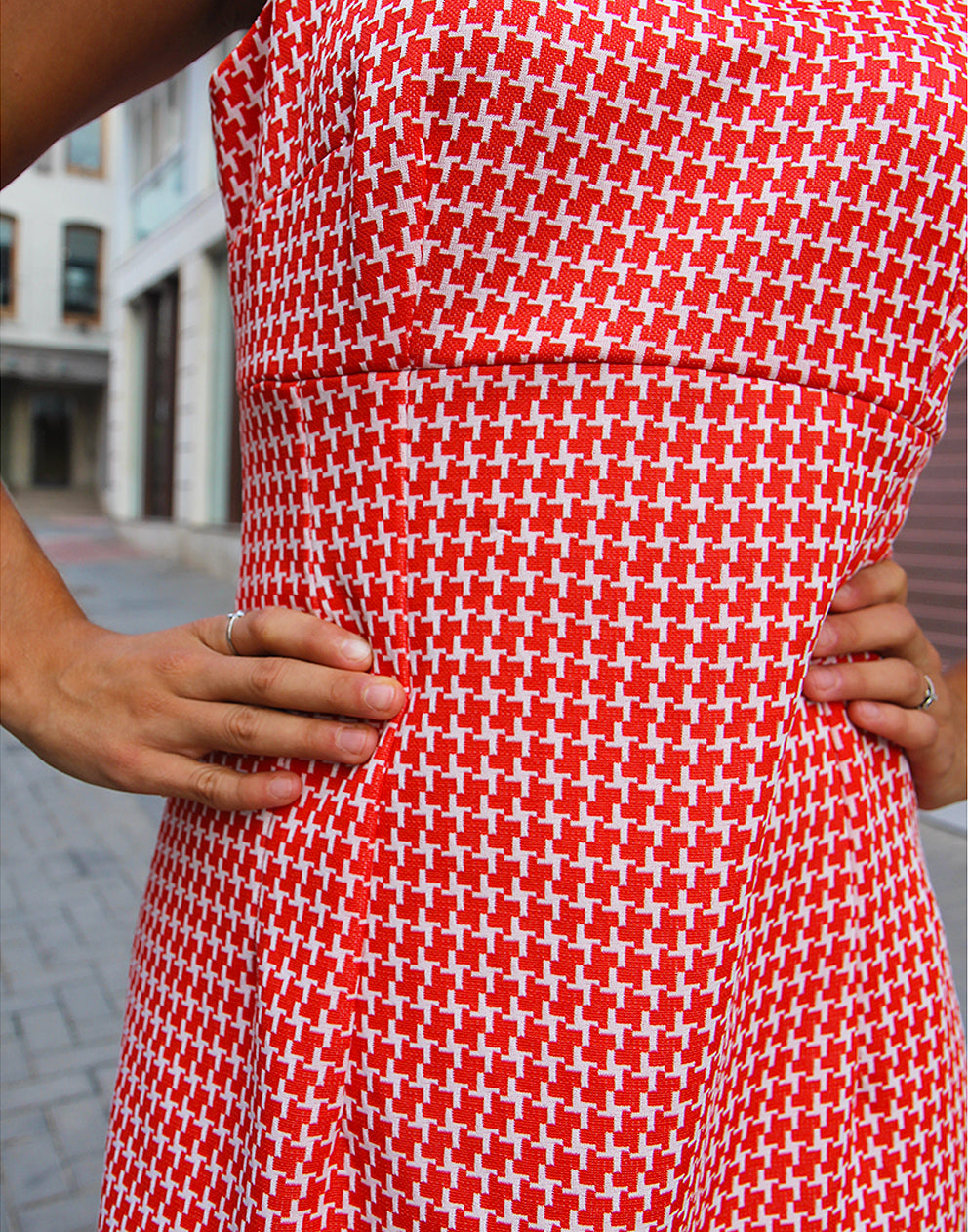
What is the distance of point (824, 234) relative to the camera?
57cm

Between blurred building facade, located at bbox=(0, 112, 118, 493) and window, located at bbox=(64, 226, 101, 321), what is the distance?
0.02 meters

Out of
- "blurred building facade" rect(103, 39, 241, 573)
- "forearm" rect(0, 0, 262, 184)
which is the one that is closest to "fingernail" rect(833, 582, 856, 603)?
"forearm" rect(0, 0, 262, 184)

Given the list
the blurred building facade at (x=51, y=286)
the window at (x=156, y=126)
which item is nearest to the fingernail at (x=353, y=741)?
the window at (x=156, y=126)

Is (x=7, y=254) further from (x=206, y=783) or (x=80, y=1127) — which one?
(x=206, y=783)

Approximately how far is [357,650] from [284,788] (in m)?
0.10

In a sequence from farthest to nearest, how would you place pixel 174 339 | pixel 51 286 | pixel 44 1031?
pixel 51 286, pixel 174 339, pixel 44 1031

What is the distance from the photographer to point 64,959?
3092 mm

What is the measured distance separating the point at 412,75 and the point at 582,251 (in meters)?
0.13

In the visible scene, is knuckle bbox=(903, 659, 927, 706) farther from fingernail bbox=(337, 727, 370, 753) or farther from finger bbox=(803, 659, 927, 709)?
fingernail bbox=(337, 727, 370, 753)

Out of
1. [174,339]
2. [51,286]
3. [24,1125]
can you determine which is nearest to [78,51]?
[24,1125]

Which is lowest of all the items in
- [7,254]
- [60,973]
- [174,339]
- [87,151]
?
[60,973]

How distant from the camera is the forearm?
2.19 ft

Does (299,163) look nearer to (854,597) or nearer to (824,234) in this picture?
(824,234)

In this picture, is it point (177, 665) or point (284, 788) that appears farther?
point (177, 665)
